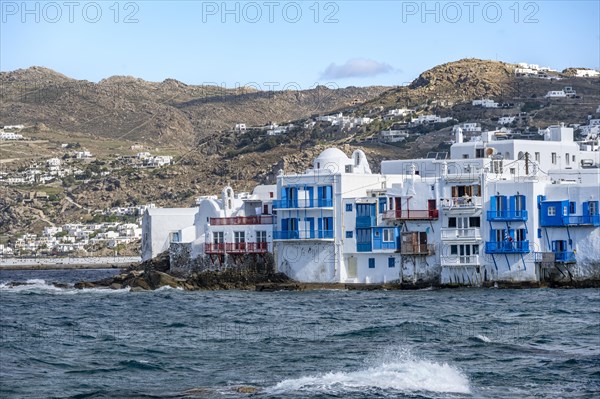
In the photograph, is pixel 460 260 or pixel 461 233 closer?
pixel 460 260

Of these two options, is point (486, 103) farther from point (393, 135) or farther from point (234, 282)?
point (234, 282)

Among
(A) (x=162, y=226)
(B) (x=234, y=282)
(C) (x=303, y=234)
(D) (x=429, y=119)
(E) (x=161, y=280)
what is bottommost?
(B) (x=234, y=282)

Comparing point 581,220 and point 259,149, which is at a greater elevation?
point 259,149

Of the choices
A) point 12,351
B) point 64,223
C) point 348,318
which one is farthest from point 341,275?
point 64,223

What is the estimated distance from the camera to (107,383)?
121 ft

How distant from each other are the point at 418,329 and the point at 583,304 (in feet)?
34.3

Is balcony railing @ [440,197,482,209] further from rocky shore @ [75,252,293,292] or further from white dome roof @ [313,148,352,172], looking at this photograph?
rocky shore @ [75,252,293,292]

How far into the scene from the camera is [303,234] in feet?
222

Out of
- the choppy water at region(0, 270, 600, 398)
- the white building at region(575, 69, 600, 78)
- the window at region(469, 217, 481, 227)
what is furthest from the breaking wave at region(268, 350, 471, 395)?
the white building at region(575, 69, 600, 78)

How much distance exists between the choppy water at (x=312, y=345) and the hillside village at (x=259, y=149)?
7434cm

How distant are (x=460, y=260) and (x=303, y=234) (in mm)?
8301

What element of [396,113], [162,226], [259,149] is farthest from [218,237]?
[396,113]

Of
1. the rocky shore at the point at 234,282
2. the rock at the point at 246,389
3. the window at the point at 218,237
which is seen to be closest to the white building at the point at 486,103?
the rocky shore at the point at 234,282

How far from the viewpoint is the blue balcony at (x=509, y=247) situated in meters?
63.3
